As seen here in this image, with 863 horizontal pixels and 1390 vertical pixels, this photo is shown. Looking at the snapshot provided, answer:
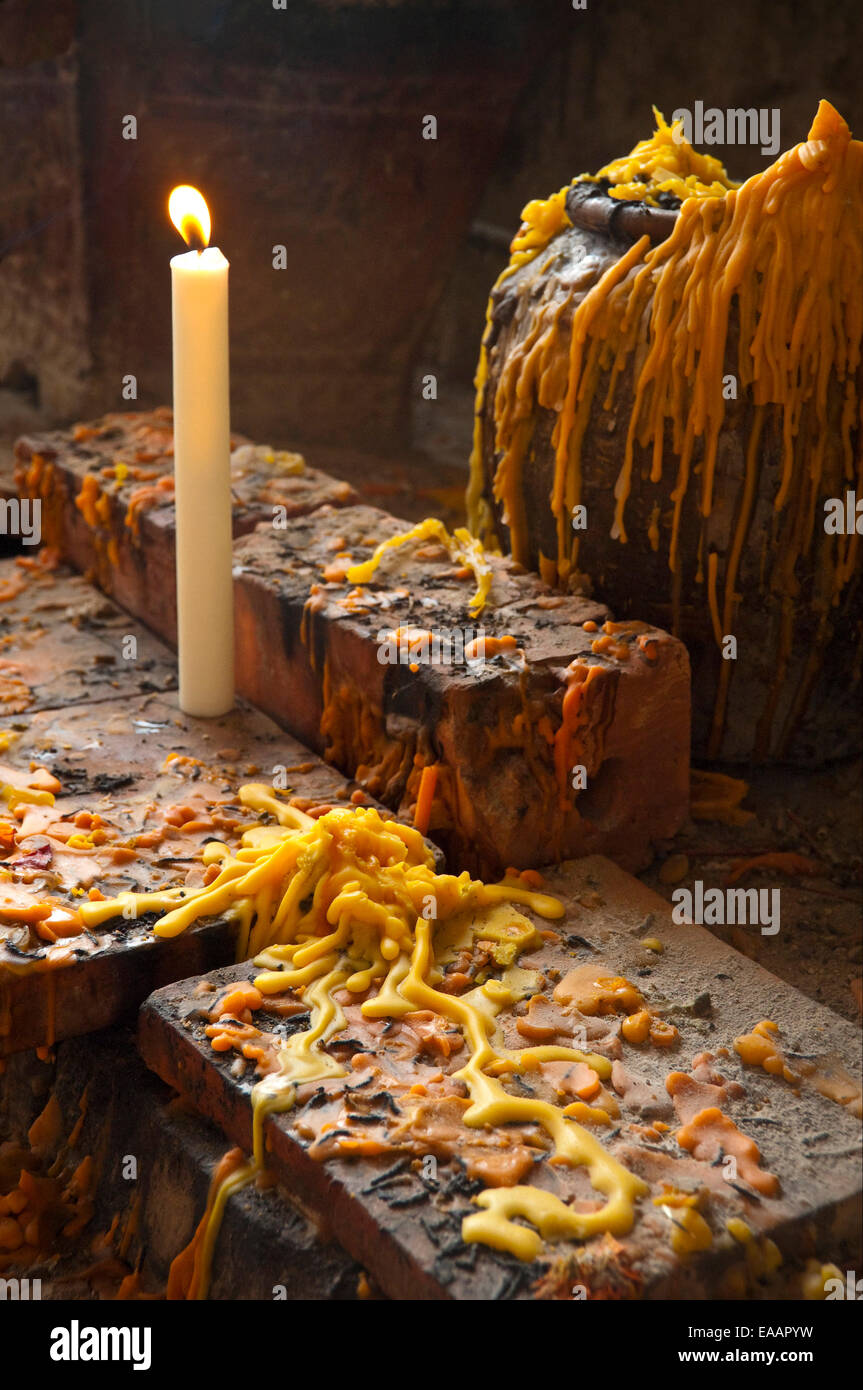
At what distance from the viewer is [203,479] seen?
8.01ft

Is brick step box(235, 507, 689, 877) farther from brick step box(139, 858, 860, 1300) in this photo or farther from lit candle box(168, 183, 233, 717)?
brick step box(139, 858, 860, 1300)

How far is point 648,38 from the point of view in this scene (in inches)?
189

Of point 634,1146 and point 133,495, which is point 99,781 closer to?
point 133,495

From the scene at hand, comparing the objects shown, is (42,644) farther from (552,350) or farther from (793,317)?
(793,317)

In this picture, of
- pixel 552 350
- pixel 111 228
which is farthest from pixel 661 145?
pixel 111 228

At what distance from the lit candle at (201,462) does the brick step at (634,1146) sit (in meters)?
0.81

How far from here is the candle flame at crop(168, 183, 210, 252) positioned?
234cm

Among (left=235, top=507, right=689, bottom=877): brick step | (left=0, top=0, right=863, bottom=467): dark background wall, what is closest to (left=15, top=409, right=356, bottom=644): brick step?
(left=235, top=507, right=689, bottom=877): brick step

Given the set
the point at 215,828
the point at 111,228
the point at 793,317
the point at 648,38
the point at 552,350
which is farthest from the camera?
the point at 648,38

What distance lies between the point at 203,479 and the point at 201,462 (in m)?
0.03

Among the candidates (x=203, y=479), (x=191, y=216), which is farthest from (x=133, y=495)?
(x=191, y=216)
